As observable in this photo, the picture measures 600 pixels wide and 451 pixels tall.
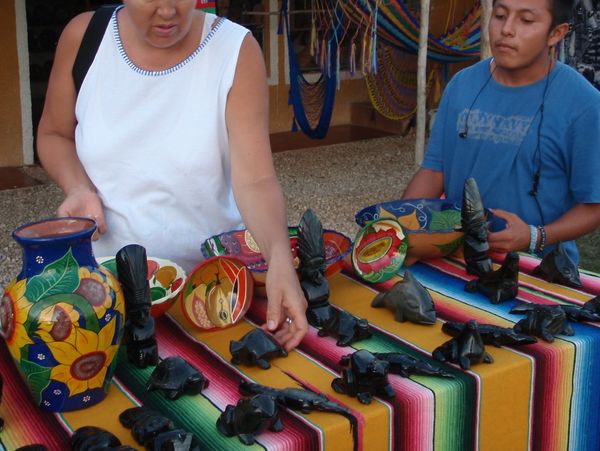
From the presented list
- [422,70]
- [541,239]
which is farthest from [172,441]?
[422,70]

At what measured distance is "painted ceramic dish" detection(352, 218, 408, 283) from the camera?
1615mm

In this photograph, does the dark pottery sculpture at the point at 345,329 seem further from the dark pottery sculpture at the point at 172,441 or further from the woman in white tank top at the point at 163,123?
the dark pottery sculpture at the point at 172,441

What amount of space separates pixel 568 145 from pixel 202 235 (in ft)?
3.34

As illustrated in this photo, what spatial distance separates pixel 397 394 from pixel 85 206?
720mm

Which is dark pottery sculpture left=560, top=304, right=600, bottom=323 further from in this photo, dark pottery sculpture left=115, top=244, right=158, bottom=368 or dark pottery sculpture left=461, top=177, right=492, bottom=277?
dark pottery sculpture left=115, top=244, right=158, bottom=368

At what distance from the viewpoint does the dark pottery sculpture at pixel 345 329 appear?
1294 mm

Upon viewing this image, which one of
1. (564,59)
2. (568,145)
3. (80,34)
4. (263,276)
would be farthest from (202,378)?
(564,59)

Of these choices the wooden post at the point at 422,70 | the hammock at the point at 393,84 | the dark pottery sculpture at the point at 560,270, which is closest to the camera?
the dark pottery sculpture at the point at 560,270

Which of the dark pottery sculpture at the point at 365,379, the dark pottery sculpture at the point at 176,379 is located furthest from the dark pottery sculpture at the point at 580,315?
the dark pottery sculpture at the point at 176,379

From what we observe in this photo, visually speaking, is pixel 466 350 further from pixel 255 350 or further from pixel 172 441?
pixel 172 441

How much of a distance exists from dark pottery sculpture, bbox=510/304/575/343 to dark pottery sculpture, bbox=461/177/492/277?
274 mm

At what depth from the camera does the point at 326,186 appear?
6.03 meters

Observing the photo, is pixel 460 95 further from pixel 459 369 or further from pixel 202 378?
pixel 202 378

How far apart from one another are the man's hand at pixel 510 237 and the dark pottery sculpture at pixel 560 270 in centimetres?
15
